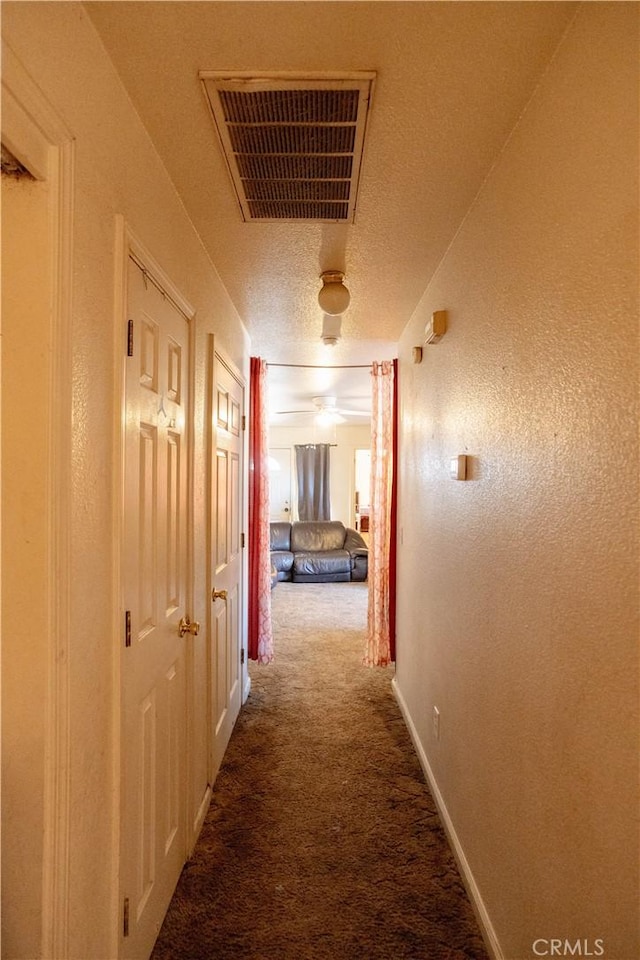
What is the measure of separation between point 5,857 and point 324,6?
5.63ft

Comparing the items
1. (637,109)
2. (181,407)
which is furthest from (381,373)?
(637,109)

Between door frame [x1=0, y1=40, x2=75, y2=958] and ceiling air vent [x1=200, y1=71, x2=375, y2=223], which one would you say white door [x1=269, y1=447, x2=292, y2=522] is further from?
door frame [x1=0, y1=40, x2=75, y2=958]

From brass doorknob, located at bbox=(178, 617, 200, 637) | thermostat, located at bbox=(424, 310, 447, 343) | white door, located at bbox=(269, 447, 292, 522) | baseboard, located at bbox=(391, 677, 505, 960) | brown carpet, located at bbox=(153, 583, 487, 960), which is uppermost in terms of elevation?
thermostat, located at bbox=(424, 310, 447, 343)

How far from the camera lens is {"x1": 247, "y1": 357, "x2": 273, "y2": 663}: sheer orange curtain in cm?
333

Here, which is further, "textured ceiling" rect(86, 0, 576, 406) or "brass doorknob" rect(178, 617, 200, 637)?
"brass doorknob" rect(178, 617, 200, 637)

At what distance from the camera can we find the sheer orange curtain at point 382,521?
11.2 ft

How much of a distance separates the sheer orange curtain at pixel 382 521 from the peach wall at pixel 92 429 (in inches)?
98.1

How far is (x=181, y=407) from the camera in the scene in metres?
1.59

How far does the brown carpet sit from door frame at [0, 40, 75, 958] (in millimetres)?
825

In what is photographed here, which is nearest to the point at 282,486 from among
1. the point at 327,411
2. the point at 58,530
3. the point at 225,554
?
the point at 327,411

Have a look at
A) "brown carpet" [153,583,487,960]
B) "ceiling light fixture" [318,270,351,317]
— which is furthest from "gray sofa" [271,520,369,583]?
"ceiling light fixture" [318,270,351,317]

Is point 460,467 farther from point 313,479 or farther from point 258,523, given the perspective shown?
point 313,479

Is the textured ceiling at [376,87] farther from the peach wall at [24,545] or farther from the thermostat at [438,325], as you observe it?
the peach wall at [24,545]

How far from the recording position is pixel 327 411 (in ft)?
19.0
